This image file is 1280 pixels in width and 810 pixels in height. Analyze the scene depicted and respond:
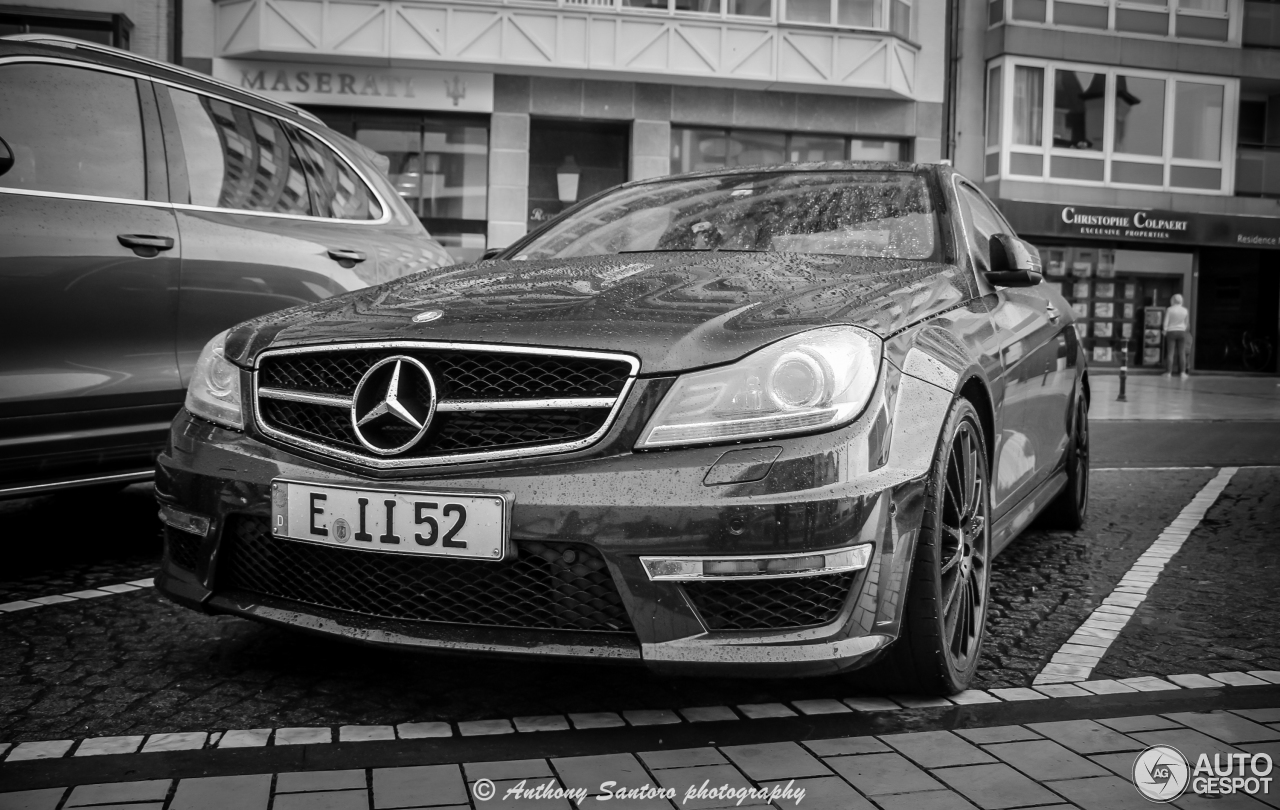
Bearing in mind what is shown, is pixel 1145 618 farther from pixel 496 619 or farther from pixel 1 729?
pixel 1 729

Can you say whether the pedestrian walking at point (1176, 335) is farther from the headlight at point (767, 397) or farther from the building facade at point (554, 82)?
the headlight at point (767, 397)

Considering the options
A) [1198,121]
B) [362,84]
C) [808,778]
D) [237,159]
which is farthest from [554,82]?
[808,778]

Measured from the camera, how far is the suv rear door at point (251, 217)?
187 inches

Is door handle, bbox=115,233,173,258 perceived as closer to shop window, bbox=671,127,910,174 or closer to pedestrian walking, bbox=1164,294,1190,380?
shop window, bbox=671,127,910,174

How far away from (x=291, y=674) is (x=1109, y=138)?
25.9m

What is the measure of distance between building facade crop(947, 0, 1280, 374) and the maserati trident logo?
2308 centimetres

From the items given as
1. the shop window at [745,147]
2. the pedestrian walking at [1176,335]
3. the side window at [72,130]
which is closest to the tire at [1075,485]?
the side window at [72,130]

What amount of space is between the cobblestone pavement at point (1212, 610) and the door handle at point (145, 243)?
11.2 ft

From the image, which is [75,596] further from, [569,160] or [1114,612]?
[569,160]

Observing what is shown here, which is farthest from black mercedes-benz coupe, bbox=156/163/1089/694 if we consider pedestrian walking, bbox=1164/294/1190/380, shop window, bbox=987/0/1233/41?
pedestrian walking, bbox=1164/294/1190/380

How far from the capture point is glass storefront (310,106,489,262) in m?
21.8

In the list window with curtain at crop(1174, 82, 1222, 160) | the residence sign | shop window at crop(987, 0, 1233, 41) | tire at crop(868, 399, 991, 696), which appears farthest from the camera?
window with curtain at crop(1174, 82, 1222, 160)

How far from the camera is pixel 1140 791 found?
2.59 m

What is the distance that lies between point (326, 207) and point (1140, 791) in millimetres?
4079
